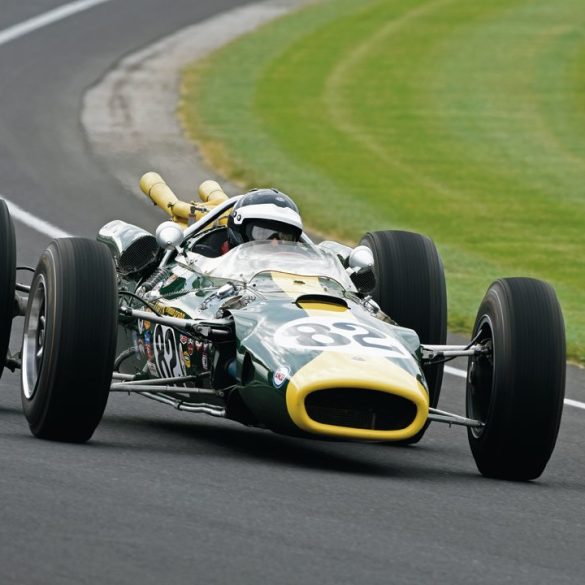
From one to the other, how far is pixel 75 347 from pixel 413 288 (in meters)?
2.93

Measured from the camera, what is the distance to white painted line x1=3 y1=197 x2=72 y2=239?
19031 millimetres

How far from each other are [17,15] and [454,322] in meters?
20.7

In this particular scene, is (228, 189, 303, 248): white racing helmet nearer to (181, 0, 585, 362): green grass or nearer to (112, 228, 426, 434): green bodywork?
(112, 228, 426, 434): green bodywork

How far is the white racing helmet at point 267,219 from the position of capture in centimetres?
1080

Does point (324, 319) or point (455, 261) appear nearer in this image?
point (324, 319)

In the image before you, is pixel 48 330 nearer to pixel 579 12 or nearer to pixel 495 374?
pixel 495 374

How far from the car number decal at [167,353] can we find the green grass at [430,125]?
513 centimetres

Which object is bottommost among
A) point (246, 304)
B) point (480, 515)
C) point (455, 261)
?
point (455, 261)

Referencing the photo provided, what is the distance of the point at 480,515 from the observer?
8281mm

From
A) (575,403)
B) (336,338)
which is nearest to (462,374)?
(575,403)

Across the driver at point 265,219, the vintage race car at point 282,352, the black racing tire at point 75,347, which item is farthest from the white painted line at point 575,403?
the black racing tire at point 75,347

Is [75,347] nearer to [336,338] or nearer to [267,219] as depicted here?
[336,338]

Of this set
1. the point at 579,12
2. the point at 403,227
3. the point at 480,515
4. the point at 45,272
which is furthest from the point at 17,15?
the point at 480,515

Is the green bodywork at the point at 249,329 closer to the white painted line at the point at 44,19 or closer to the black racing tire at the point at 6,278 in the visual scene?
the black racing tire at the point at 6,278
